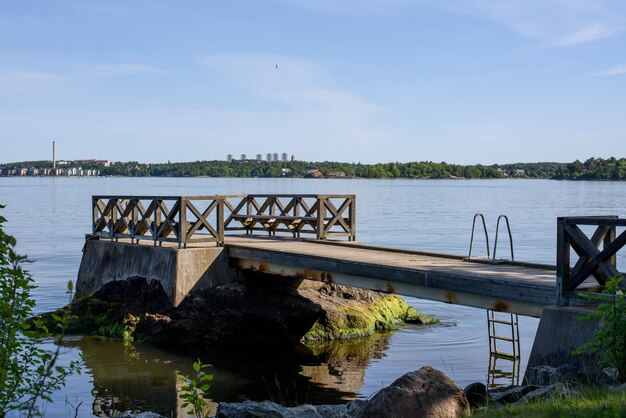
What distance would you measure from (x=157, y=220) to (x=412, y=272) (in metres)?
7.49

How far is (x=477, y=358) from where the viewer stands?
16.5 metres

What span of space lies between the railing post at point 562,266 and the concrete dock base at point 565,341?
0.27 meters

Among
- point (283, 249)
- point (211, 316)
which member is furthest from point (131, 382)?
point (283, 249)

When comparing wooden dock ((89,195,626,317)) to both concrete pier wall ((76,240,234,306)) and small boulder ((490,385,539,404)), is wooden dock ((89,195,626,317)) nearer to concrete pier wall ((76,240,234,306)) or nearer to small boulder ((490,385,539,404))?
concrete pier wall ((76,240,234,306))

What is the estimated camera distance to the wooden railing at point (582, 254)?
33.7 ft

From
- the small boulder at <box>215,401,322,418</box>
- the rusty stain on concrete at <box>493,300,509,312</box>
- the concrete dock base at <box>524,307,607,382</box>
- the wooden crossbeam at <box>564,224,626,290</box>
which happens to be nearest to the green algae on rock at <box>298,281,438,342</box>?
the rusty stain on concrete at <box>493,300,509,312</box>

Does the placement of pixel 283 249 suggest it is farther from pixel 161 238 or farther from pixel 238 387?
pixel 238 387

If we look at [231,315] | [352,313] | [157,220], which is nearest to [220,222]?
[157,220]

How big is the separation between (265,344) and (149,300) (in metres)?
2.87

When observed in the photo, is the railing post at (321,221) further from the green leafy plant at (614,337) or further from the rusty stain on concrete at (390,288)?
the green leafy plant at (614,337)

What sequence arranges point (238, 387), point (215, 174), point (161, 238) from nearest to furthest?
point (238, 387) < point (161, 238) < point (215, 174)

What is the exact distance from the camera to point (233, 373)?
49.8 feet

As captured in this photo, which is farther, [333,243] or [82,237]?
[82,237]

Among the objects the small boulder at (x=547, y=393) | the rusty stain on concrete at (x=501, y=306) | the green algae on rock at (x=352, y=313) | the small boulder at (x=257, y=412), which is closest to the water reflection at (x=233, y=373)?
the green algae on rock at (x=352, y=313)
